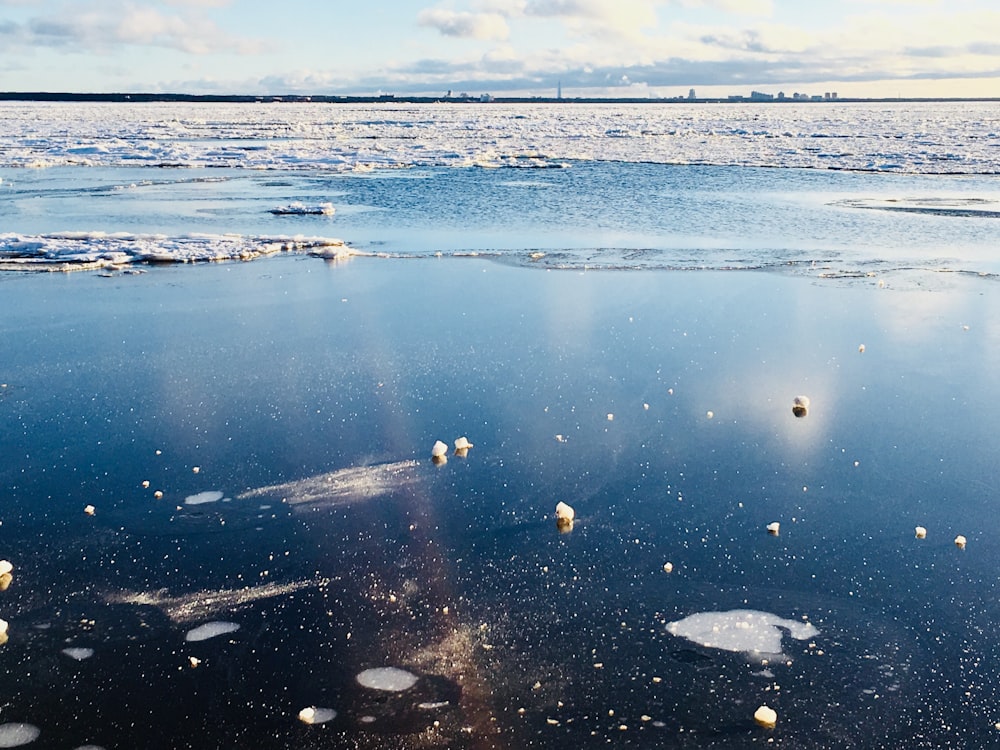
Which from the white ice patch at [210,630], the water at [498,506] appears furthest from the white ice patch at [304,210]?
the white ice patch at [210,630]

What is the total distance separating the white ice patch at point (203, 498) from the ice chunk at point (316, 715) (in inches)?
84.0

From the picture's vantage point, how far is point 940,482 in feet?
19.1

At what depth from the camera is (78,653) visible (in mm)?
4184

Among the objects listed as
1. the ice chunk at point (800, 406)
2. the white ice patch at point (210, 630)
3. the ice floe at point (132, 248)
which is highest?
the ice floe at point (132, 248)

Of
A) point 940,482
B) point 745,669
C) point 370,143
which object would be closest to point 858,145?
point 370,143

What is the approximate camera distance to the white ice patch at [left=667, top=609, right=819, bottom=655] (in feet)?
13.9

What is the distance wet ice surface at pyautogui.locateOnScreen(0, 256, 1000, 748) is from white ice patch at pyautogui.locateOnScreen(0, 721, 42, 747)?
0.04 m

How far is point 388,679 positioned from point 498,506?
5.73ft

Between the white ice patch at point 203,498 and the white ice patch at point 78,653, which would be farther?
the white ice patch at point 203,498

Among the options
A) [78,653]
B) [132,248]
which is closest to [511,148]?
[132,248]

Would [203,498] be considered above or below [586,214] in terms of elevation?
below

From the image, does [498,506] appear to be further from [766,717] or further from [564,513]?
[766,717]

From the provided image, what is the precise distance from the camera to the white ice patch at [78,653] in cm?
416

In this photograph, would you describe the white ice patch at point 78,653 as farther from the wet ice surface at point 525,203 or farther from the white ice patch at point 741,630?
the wet ice surface at point 525,203
